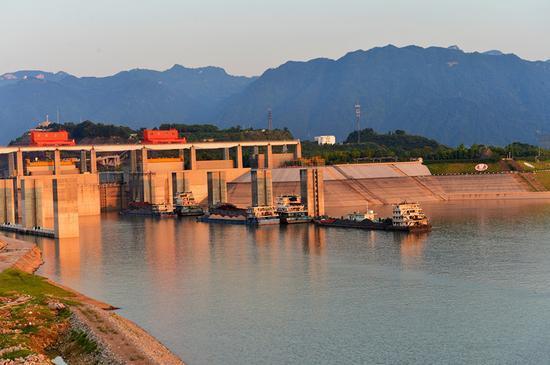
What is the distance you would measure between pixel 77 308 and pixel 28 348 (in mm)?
9473

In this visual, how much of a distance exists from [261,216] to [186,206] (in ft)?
70.6

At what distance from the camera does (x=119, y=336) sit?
38.4 m

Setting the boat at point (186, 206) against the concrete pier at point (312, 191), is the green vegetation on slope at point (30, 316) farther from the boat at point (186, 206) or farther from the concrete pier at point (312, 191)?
the boat at point (186, 206)

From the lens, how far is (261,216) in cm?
10019

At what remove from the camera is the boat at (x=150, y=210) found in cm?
12011

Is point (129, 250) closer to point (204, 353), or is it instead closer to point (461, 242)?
point (461, 242)

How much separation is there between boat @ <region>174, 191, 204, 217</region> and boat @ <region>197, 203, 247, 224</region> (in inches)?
144

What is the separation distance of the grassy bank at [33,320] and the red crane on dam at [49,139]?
8196 cm

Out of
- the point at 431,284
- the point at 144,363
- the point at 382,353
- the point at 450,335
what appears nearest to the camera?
the point at 144,363

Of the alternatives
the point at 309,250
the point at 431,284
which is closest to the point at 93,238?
the point at 309,250

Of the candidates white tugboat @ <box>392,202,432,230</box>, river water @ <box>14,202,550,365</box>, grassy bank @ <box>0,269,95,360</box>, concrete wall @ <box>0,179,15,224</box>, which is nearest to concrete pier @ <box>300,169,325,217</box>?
river water @ <box>14,202,550,365</box>

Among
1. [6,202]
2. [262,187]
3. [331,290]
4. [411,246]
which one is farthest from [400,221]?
[6,202]

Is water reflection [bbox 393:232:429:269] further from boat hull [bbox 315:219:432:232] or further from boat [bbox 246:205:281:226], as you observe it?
boat [bbox 246:205:281:226]

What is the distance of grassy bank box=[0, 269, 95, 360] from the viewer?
35812 millimetres
